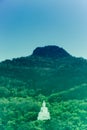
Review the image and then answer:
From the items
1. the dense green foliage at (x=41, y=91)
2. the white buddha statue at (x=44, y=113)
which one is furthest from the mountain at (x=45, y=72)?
the white buddha statue at (x=44, y=113)

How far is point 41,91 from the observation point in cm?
634

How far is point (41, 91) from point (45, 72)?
37 cm

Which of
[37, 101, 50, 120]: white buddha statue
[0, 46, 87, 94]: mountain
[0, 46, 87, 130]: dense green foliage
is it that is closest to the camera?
[37, 101, 50, 120]: white buddha statue

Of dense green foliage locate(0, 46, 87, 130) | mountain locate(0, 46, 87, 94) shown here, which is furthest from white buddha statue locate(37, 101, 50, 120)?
mountain locate(0, 46, 87, 94)

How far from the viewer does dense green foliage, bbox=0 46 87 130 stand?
5.66 m

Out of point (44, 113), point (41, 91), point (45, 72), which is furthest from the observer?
point (45, 72)

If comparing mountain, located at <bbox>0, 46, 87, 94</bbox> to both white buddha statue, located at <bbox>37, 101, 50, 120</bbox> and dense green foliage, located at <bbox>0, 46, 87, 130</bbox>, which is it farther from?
white buddha statue, located at <bbox>37, 101, 50, 120</bbox>

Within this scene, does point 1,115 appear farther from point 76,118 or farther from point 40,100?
point 76,118

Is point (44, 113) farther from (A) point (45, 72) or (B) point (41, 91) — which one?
(A) point (45, 72)

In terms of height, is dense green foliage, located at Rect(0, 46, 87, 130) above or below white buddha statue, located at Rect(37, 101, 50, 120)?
above

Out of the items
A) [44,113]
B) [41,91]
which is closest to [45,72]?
[41,91]

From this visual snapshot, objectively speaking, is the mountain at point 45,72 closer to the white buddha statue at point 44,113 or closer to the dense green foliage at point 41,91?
the dense green foliage at point 41,91

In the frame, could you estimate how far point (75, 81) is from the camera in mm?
6156

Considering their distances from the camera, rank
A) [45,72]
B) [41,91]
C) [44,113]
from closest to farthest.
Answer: [44,113] → [41,91] → [45,72]
